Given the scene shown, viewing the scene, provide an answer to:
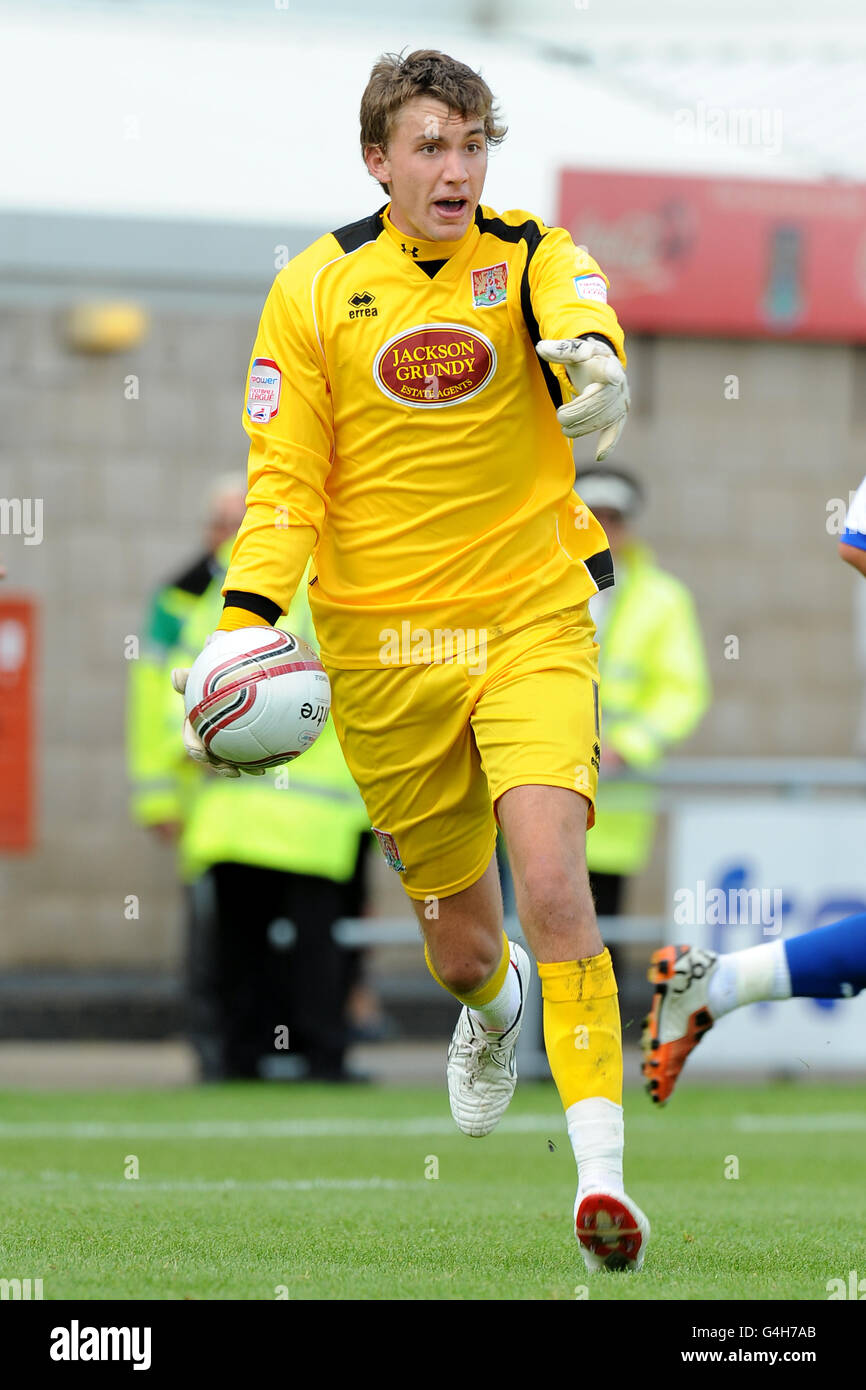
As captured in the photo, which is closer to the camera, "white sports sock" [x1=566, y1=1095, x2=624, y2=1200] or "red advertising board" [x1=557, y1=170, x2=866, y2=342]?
"white sports sock" [x1=566, y1=1095, x2=624, y2=1200]

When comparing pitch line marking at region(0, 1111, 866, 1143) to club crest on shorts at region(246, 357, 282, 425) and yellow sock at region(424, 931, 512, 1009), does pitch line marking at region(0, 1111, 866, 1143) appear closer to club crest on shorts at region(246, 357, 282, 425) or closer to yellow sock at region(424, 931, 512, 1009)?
yellow sock at region(424, 931, 512, 1009)

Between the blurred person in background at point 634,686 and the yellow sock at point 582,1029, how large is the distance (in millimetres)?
4800

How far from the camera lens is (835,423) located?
1333 centimetres

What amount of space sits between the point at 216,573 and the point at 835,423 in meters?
5.12

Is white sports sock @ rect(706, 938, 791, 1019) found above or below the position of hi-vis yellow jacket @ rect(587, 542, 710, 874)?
below

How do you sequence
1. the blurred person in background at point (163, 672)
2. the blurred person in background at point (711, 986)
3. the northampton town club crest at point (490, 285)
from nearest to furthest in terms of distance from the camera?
the northampton town club crest at point (490, 285), the blurred person in background at point (711, 986), the blurred person in background at point (163, 672)

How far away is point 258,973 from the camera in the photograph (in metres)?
9.69

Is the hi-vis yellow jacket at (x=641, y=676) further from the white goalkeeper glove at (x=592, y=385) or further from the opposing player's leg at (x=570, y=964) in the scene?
the white goalkeeper glove at (x=592, y=385)

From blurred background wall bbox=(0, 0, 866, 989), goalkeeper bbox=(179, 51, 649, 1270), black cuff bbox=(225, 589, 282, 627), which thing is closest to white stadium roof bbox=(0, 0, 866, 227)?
blurred background wall bbox=(0, 0, 866, 989)

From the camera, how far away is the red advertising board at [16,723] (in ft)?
39.8

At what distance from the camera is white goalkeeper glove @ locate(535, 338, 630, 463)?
4.42 meters

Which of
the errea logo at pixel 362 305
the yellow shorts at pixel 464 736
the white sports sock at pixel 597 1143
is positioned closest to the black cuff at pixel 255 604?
the yellow shorts at pixel 464 736

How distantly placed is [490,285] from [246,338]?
7752 millimetres

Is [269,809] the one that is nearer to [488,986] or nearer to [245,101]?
[245,101]
